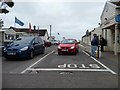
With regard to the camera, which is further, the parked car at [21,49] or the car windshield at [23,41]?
the car windshield at [23,41]

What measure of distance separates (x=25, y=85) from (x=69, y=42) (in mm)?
14628

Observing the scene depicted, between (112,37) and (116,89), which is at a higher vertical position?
(112,37)

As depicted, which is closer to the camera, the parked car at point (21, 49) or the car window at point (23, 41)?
the parked car at point (21, 49)

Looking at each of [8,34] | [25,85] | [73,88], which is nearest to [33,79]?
[25,85]

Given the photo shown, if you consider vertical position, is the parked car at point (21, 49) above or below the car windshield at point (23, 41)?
below

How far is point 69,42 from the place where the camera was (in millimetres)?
21969

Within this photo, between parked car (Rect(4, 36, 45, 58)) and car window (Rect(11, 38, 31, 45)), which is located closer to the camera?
parked car (Rect(4, 36, 45, 58))

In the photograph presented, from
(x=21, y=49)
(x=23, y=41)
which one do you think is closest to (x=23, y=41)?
(x=23, y=41)

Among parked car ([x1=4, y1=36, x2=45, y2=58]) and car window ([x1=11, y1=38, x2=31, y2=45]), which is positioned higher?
car window ([x1=11, y1=38, x2=31, y2=45])

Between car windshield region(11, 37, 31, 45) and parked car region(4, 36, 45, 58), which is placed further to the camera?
car windshield region(11, 37, 31, 45)

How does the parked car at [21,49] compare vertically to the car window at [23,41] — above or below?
below

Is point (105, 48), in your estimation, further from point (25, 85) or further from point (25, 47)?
point (25, 85)

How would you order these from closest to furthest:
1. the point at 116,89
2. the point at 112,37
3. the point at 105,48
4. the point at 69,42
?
the point at 116,89, the point at 69,42, the point at 112,37, the point at 105,48

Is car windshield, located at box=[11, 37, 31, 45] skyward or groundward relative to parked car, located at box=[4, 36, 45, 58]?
skyward
